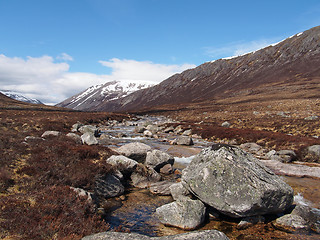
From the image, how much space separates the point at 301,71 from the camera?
151 meters

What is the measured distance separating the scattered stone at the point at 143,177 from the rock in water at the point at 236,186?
3662 millimetres

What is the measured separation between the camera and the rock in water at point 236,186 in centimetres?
898

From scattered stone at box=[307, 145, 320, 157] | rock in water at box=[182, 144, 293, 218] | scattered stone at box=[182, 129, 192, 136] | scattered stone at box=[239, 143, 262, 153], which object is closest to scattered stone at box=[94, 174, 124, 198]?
rock in water at box=[182, 144, 293, 218]

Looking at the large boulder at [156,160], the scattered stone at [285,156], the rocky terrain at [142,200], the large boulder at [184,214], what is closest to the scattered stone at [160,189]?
the rocky terrain at [142,200]

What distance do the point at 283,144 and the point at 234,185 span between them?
20.1 m

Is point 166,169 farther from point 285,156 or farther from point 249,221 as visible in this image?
point 285,156

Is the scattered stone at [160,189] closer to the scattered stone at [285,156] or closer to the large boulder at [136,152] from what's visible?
the large boulder at [136,152]

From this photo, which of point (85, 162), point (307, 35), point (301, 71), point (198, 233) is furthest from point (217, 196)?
point (307, 35)

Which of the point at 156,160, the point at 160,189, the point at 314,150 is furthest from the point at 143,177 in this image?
the point at 314,150

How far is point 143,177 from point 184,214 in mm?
5280

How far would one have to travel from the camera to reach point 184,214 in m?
9.21

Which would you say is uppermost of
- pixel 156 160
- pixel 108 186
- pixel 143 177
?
pixel 156 160

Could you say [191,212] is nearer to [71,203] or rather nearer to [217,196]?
[217,196]

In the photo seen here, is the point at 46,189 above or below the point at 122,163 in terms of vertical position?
above
